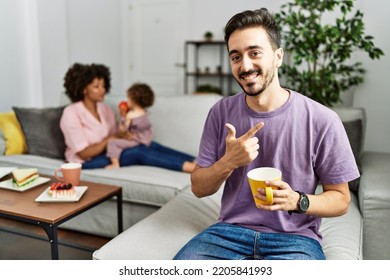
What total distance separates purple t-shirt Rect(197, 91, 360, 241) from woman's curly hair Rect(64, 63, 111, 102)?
124 centimetres

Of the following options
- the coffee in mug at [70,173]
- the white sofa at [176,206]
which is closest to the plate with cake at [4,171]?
the coffee in mug at [70,173]

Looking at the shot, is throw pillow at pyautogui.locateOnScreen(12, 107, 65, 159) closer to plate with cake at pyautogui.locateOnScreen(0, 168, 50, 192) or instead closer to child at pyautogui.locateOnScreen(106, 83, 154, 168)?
child at pyautogui.locateOnScreen(106, 83, 154, 168)

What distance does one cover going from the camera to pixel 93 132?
213cm

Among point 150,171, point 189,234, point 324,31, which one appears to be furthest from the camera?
point 324,31

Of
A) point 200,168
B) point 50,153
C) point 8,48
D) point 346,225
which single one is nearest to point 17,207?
point 200,168

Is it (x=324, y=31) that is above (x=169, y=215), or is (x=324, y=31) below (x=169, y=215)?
above

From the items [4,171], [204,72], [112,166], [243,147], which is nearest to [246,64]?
[243,147]

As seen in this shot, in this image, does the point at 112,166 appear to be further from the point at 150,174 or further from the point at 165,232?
the point at 165,232

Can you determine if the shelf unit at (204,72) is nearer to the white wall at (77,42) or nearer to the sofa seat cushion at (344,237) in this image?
the white wall at (77,42)

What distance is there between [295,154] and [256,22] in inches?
13.8

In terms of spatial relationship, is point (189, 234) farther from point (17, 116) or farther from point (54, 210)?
point (17, 116)

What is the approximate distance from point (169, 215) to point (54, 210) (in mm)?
389

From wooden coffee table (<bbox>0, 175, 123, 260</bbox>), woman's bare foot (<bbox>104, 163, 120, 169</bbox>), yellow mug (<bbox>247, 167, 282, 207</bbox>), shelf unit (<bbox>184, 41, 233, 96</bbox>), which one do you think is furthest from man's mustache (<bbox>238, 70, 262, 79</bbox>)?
shelf unit (<bbox>184, 41, 233, 96</bbox>)

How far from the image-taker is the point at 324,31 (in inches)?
83.0
